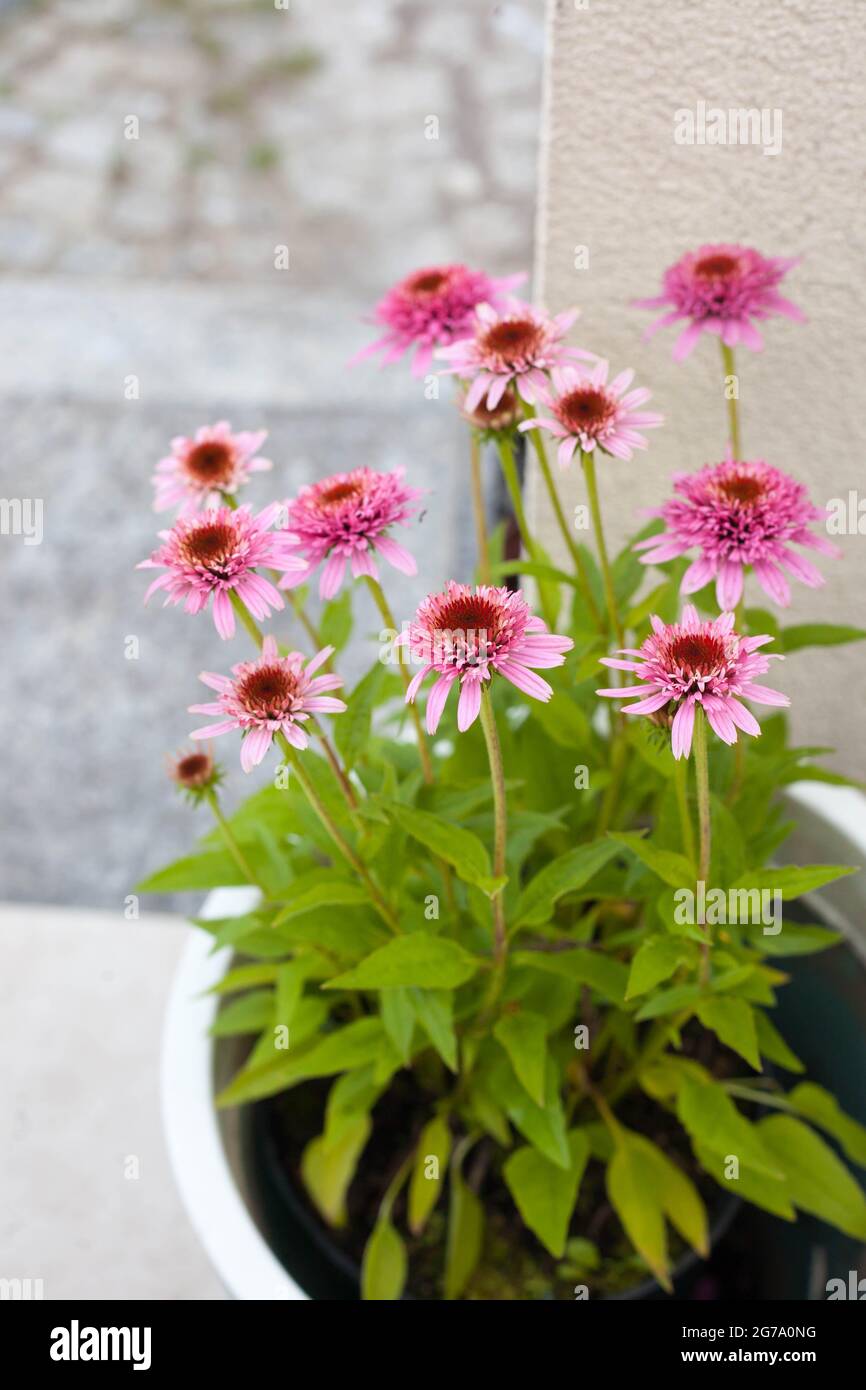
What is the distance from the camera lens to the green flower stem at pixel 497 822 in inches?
21.4

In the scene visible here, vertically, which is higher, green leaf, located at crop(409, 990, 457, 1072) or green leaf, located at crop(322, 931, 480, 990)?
green leaf, located at crop(322, 931, 480, 990)

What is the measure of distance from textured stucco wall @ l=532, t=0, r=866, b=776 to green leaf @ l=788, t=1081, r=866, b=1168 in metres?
0.36

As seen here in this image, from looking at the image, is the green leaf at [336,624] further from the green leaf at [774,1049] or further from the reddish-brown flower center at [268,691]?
the green leaf at [774,1049]

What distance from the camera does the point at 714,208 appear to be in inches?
33.1

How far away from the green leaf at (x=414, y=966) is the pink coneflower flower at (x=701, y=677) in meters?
0.19

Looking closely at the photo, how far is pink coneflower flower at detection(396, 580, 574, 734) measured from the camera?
530 mm

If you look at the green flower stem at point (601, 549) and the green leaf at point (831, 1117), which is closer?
the green flower stem at point (601, 549)

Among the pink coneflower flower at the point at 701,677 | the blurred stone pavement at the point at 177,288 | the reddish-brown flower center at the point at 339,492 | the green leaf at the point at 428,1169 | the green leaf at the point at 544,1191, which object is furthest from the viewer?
the blurred stone pavement at the point at 177,288

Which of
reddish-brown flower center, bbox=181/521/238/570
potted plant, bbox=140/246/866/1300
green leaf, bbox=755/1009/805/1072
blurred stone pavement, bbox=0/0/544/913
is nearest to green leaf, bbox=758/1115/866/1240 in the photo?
potted plant, bbox=140/246/866/1300

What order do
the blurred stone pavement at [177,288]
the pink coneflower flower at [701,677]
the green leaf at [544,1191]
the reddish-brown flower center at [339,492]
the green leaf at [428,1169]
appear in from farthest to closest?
the blurred stone pavement at [177,288] < the green leaf at [428,1169] < the green leaf at [544,1191] < the reddish-brown flower center at [339,492] < the pink coneflower flower at [701,677]

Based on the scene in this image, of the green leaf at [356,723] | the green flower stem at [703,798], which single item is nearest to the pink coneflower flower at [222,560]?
the green leaf at [356,723]

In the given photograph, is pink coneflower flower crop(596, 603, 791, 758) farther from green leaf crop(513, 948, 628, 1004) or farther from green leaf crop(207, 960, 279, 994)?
green leaf crop(207, 960, 279, 994)

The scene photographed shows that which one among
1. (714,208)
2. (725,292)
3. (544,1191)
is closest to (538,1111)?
(544,1191)
